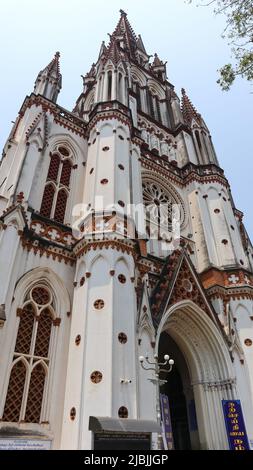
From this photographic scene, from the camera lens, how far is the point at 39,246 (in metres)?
13.0

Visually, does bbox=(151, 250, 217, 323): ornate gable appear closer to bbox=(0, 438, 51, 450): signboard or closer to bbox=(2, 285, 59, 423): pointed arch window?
bbox=(2, 285, 59, 423): pointed arch window

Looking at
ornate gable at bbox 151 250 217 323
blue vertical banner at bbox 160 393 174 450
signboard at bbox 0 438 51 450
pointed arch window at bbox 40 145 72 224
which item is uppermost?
pointed arch window at bbox 40 145 72 224

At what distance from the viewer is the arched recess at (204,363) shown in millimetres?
13078

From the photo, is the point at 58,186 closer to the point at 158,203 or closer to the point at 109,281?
the point at 109,281

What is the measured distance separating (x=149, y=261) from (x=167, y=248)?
2.51 meters

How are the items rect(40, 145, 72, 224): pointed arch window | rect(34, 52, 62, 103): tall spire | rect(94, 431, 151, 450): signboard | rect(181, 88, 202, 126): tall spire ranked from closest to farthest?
1. rect(94, 431, 151, 450): signboard
2. rect(40, 145, 72, 224): pointed arch window
3. rect(34, 52, 62, 103): tall spire
4. rect(181, 88, 202, 126): tall spire

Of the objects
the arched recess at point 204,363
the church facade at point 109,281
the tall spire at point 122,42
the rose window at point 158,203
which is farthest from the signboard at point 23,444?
the tall spire at point 122,42

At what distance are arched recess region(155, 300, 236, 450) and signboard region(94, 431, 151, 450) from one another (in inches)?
182

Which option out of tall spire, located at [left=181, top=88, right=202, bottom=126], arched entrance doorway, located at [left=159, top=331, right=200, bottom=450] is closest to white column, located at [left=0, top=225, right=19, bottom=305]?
arched entrance doorway, located at [left=159, top=331, right=200, bottom=450]

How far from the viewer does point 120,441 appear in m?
8.20

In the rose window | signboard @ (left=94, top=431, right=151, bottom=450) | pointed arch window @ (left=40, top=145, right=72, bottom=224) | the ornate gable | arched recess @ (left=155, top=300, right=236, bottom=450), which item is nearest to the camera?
signboard @ (left=94, top=431, right=151, bottom=450)

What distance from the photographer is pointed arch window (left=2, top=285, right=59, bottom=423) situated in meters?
10.2

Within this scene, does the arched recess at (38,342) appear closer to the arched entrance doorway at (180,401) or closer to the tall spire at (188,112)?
the arched entrance doorway at (180,401)

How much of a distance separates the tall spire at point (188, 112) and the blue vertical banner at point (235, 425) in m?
21.5
